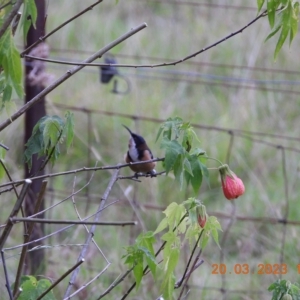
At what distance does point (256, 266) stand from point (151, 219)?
2.42 feet

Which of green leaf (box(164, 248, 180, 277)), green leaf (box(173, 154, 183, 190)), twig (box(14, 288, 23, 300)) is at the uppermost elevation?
green leaf (box(173, 154, 183, 190))

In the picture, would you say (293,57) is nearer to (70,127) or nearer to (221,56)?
(221,56)

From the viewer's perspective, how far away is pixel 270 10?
57.9 inches

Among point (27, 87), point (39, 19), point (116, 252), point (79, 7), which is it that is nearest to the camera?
point (39, 19)

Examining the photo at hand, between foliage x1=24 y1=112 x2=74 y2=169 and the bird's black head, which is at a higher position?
foliage x1=24 y1=112 x2=74 y2=169

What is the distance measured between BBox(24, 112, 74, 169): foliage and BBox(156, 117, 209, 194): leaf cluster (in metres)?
0.21

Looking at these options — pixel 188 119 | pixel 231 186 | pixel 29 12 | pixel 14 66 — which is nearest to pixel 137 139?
pixel 231 186

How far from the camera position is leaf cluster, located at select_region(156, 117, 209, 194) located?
55.4 inches

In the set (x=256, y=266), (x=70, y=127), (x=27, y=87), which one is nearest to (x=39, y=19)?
(x=27, y=87)

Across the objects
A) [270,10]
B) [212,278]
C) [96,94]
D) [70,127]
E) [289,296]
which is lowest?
[212,278]

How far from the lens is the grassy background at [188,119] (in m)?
3.62

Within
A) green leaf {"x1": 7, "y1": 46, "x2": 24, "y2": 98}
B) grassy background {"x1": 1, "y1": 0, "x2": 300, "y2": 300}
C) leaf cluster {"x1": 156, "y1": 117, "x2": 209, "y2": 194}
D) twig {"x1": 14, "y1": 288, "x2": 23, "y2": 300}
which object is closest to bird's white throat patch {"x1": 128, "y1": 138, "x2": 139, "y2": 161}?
grassy background {"x1": 1, "y1": 0, "x2": 300, "y2": 300}

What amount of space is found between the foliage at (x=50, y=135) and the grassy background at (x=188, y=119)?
1.23 m

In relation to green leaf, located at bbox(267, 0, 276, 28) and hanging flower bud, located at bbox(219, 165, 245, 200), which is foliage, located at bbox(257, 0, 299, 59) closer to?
green leaf, located at bbox(267, 0, 276, 28)
